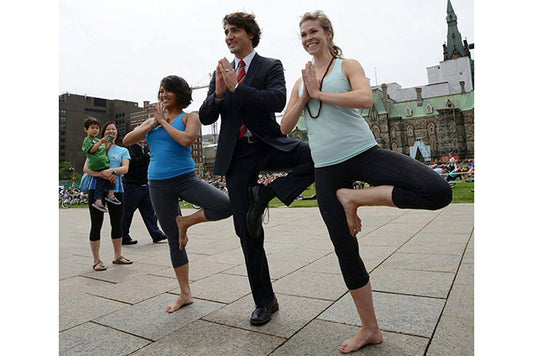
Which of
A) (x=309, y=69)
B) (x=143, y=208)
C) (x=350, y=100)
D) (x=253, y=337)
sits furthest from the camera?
(x=143, y=208)

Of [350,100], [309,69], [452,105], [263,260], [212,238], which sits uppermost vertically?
[452,105]

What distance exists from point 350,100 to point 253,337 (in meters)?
1.67

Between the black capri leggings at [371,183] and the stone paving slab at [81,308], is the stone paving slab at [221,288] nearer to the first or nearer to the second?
the stone paving slab at [81,308]

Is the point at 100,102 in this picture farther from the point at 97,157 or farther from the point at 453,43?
the point at 97,157

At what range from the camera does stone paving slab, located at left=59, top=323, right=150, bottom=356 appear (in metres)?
2.44

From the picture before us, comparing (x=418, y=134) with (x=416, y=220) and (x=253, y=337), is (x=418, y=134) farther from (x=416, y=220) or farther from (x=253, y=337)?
(x=253, y=337)

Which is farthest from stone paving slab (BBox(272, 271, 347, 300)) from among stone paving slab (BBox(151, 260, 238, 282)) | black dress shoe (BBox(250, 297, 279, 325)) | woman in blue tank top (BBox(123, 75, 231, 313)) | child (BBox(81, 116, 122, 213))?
child (BBox(81, 116, 122, 213))

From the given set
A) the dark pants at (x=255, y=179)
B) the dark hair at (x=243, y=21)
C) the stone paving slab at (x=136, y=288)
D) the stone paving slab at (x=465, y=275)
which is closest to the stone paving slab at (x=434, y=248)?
the stone paving slab at (x=465, y=275)

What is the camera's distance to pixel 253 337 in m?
2.51

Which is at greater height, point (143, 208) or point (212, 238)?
point (143, 208)

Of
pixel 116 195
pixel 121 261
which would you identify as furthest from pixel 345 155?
pixel 121 261

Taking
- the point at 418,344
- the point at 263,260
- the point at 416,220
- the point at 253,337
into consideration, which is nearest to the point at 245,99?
the point at 263,260

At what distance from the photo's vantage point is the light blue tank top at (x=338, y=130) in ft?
7.32

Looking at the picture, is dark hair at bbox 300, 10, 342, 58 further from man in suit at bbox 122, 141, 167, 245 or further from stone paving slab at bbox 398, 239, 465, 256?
man in suit at bbox 122, 141, 167, 245
